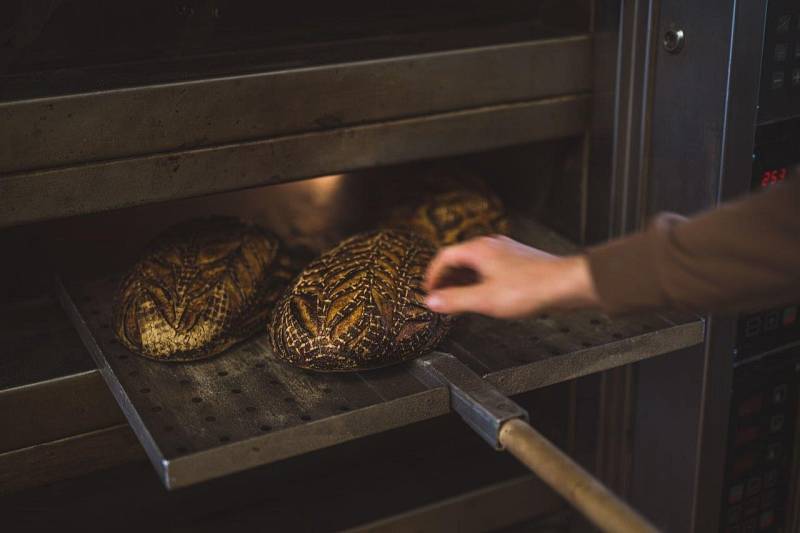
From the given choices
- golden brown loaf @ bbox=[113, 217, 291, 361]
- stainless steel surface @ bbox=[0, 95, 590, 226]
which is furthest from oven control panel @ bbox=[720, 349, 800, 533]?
golden brown loaf @ bbox=[113, 217, 291, 361]

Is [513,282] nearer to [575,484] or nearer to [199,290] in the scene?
[575,484]

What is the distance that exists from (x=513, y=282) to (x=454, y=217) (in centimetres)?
67

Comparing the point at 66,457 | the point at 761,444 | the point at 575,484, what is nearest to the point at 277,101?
the point at 66,457

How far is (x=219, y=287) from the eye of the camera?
4.63 ft

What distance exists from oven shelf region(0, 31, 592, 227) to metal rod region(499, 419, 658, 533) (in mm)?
564

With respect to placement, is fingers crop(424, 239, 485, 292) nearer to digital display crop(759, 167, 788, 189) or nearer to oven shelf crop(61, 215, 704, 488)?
oven shelf crop(61, 215, 704, 488)

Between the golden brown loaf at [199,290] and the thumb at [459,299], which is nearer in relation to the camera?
the thumb at [459,299]

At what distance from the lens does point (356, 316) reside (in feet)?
4.26

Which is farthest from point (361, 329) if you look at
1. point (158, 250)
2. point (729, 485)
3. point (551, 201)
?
point (729, 485)

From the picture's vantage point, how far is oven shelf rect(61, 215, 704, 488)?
1.14m

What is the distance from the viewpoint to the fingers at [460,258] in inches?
42.3

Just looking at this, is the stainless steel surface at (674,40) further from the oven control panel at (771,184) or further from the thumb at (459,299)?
the thumb at (459,299)

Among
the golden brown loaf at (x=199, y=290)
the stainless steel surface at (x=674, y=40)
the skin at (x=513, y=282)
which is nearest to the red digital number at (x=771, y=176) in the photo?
the stainless steel surface at (x=674, y=40)

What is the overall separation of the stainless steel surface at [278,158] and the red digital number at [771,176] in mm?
318
